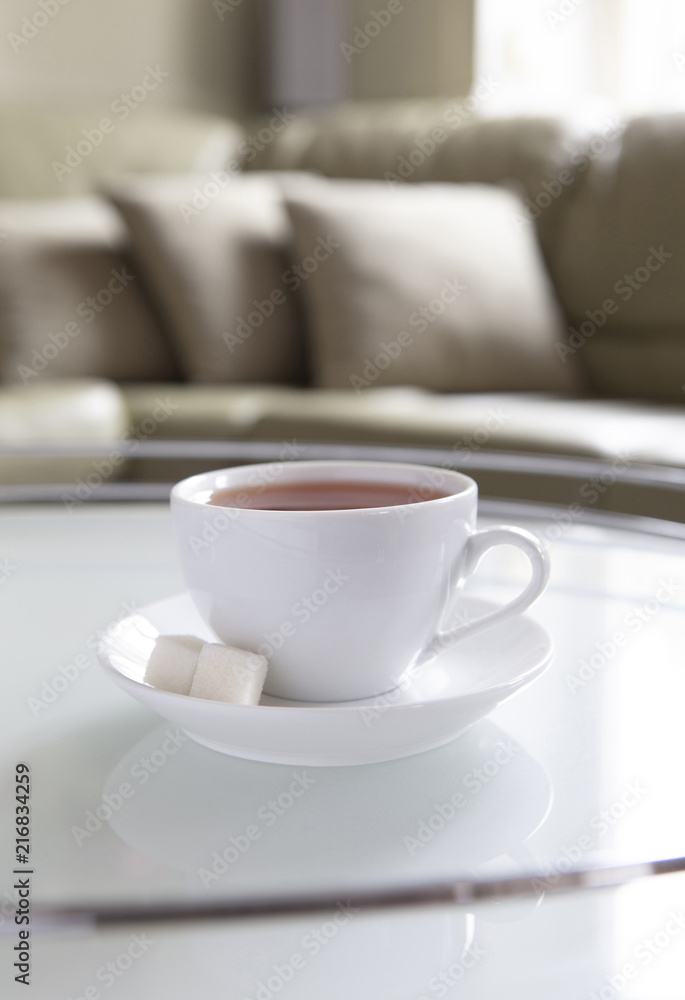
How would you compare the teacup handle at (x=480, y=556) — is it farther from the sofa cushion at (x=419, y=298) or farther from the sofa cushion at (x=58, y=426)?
the sofa cushion at (x=419, y=298)

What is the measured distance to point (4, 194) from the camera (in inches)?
94.6

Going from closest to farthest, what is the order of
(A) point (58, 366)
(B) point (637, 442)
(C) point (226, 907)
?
1. (C) point (226, 907)
2. (B) point (637, 442)
3. (A) point (58, 366)

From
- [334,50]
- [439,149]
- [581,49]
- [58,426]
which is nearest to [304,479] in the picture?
[58,426]

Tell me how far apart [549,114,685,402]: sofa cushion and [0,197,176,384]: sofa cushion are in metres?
0.94

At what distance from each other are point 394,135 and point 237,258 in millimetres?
549

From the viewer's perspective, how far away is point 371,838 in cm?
37

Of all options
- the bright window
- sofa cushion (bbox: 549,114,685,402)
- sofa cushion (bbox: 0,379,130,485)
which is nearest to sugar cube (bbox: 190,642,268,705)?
sofa cushion (bbox: 0,379,130,485)

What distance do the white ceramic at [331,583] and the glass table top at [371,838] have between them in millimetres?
48

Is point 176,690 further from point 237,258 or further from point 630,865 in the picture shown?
point 237,258

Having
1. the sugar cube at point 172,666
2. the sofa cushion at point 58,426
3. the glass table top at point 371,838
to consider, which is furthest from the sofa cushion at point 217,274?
the sugar cube at point 172,666

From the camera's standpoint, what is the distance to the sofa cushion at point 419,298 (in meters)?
2.01

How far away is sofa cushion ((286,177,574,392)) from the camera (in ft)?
6.60

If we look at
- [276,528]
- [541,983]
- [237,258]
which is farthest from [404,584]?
[237,258]

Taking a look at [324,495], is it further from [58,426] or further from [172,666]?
[58,426]
